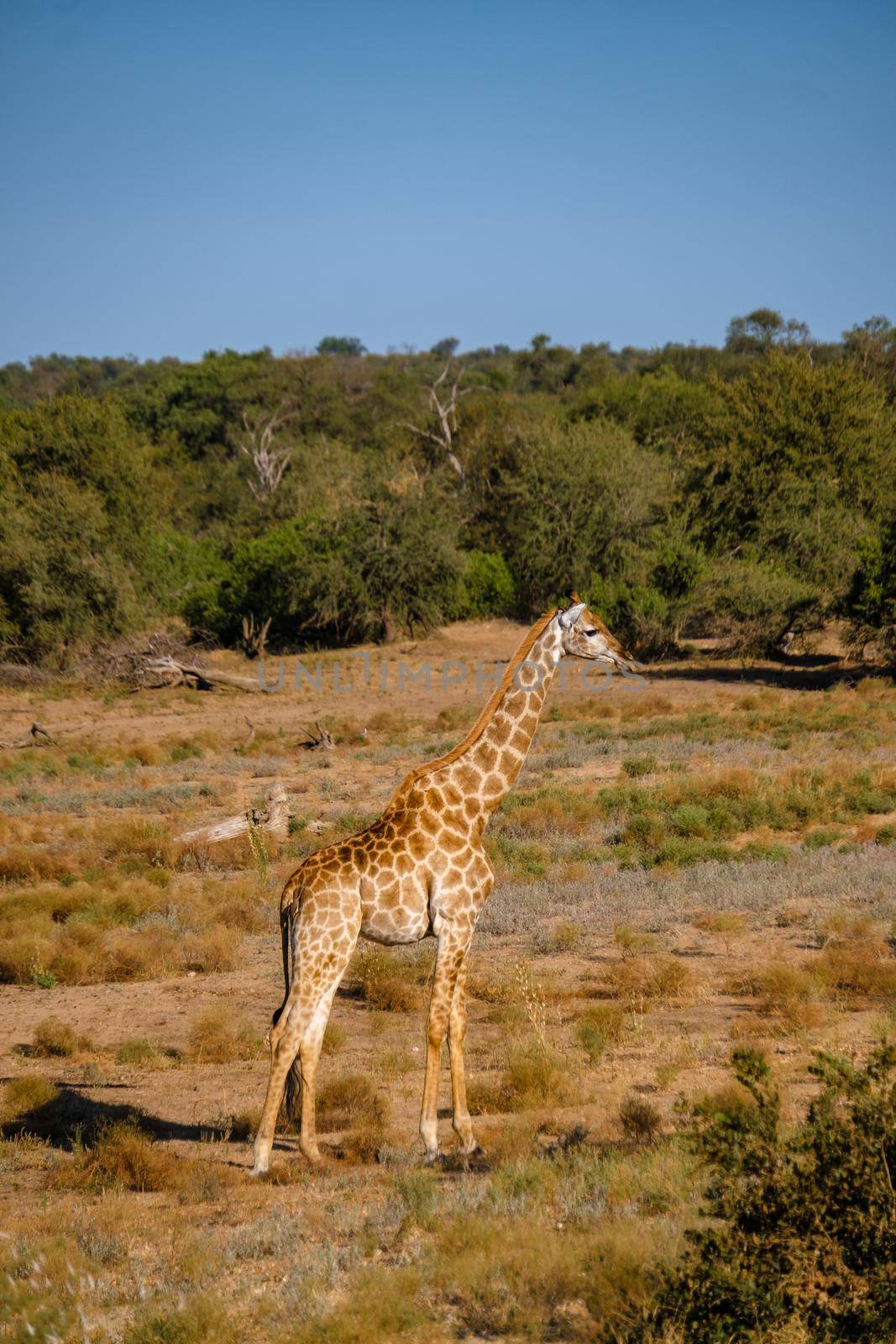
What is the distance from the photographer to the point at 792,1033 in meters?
8.46

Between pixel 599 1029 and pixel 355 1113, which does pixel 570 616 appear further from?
pixel 355 1113

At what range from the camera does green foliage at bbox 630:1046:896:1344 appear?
4469mm

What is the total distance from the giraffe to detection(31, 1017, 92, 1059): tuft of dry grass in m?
3.22

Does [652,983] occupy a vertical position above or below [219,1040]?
above

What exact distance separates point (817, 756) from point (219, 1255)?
55.8 ft

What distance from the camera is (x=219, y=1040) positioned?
9211 millimetres

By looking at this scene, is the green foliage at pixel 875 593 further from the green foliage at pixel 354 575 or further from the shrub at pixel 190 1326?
the shrub at pixel 190 1326

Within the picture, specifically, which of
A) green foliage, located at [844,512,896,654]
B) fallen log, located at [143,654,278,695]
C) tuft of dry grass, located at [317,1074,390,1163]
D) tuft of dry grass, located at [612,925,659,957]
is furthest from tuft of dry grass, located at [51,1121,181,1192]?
fallen log, located at [143,654,278,695]

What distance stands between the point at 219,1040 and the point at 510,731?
142 inches

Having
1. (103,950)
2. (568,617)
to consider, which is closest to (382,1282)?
(568,617)

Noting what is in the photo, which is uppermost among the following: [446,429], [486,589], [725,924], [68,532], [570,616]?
[446,429]

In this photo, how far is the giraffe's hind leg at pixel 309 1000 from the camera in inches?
265

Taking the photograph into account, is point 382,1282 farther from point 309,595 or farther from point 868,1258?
point 309,595

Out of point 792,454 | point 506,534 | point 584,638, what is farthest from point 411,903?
point 506,534
